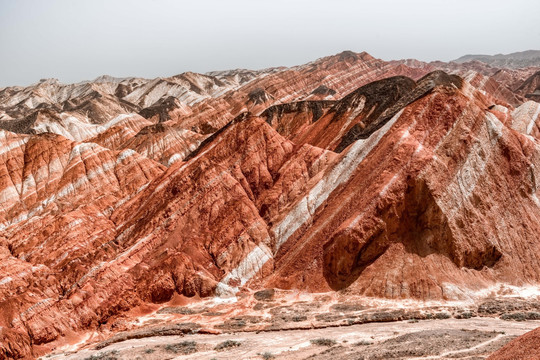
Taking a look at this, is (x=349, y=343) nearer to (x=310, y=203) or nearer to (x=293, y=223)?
(x=293, y=223)

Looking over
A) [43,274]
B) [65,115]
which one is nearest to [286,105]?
[65,115]

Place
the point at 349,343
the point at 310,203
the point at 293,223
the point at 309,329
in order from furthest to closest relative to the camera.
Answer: the point at 310,203 → the point at 293,223 → the point at 309,329 → the point at 349,343

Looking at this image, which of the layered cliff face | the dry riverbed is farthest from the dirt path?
the layered cliff face

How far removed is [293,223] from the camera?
163 ft

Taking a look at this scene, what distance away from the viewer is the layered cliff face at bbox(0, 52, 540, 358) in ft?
131

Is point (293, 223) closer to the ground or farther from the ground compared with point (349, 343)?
farther from the ground

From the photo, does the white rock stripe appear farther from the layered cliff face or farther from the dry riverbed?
the dry riverbed

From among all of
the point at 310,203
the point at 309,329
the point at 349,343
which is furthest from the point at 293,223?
the point at 349,343

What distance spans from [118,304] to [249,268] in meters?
14.3

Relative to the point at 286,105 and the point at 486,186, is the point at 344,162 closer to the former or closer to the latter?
the point at 486,186

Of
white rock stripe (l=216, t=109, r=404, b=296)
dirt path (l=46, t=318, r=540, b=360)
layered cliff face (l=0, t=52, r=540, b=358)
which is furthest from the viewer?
white rock stripe (l=216, t=109, r=404, b=296)

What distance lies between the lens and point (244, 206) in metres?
52.2

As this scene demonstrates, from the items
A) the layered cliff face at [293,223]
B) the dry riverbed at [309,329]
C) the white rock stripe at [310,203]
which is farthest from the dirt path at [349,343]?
the white rock stripe at [310,203]

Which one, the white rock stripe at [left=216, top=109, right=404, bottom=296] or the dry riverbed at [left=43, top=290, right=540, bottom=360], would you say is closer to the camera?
the dry riverbed at [left=43, top=290, right=540, bottom=360]
